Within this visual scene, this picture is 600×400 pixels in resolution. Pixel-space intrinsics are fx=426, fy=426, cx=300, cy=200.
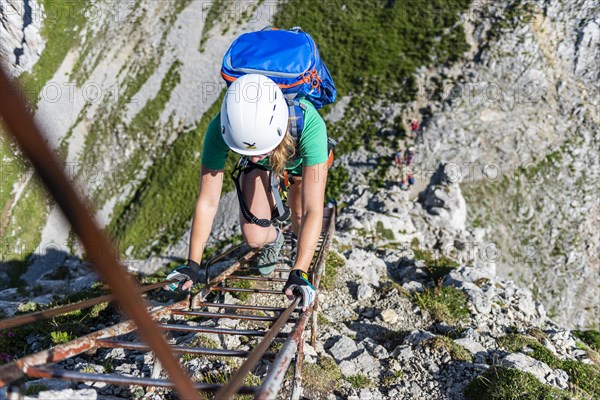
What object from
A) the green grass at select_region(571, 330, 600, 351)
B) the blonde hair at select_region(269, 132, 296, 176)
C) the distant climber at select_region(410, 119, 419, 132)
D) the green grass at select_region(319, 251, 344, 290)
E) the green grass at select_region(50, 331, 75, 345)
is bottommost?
the green grass at select_region(571, 330, 600, 351)

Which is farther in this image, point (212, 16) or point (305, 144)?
point (212, 16)

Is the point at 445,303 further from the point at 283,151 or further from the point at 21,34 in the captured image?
the point at 21,34

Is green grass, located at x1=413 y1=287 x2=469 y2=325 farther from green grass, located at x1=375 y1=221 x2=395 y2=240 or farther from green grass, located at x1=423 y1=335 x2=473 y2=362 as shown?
green grass, located at x1=375 y1=221 x2=395 y2=240

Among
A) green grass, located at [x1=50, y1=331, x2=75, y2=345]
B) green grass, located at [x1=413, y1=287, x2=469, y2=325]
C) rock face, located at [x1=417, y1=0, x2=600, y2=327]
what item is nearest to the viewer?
green grass, located at [x1=50, y1=331, x2=75, y2=345]

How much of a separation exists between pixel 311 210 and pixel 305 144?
A: 857 mm

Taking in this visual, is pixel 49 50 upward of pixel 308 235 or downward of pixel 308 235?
upward

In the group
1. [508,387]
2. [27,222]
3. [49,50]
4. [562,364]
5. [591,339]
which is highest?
[49,50]

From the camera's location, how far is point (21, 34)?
3825 cm

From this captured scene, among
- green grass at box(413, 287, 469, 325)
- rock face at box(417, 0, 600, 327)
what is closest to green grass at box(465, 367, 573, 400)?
green grass at box(413, 287, 469, 325)

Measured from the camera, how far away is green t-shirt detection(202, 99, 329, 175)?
217 inches

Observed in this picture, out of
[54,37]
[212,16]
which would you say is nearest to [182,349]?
[212,16]

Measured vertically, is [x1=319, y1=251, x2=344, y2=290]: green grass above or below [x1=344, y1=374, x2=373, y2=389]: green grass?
above

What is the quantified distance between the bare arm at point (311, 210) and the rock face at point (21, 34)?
4241 cm

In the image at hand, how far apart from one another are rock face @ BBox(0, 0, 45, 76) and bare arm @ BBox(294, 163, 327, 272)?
4241 centimetres
